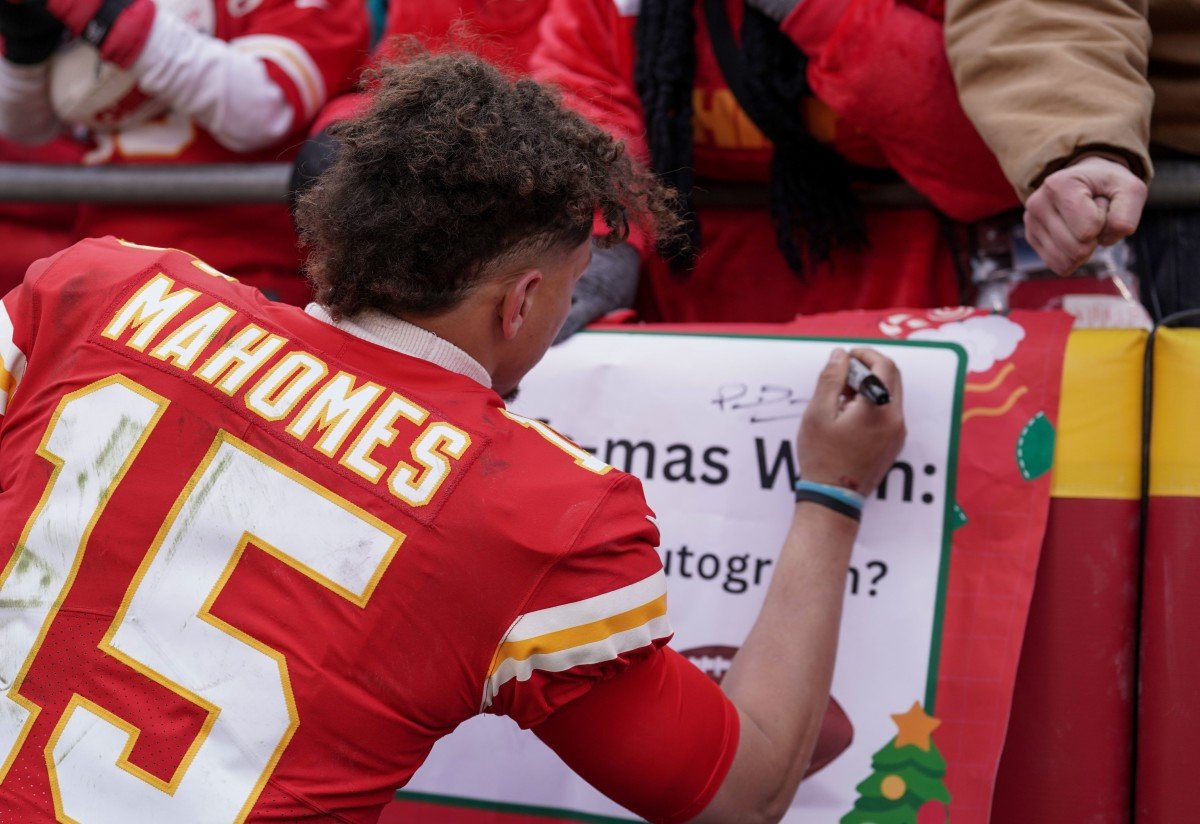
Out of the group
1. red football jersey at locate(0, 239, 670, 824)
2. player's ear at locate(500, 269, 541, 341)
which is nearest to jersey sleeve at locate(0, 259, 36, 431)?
red football jersey at locate(0, 239, 670, 824)

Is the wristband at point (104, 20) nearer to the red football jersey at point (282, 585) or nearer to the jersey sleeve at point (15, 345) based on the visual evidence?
the jersey sleeve at point (15, 345)

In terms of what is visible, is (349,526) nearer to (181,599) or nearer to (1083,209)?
(181,599)

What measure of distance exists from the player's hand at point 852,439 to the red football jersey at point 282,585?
0.43 meters

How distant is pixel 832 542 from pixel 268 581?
71cm

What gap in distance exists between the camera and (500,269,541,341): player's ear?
134 centimetres

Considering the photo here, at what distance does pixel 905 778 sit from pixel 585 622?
62 centimetres

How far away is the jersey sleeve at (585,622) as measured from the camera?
3.89ft

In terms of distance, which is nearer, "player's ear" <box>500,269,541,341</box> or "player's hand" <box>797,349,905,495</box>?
"player's ear" <box>500,269,541,341</box>

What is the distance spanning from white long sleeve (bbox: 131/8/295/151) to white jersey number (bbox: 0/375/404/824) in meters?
1.17

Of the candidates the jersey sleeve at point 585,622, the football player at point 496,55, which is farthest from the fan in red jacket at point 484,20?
the jersey sleeve at point 585,622

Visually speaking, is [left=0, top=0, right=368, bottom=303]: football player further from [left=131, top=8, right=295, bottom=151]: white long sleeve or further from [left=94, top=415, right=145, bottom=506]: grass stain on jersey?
[left=94, top=415, right=145, bottom=506]: grass stain on jersey
